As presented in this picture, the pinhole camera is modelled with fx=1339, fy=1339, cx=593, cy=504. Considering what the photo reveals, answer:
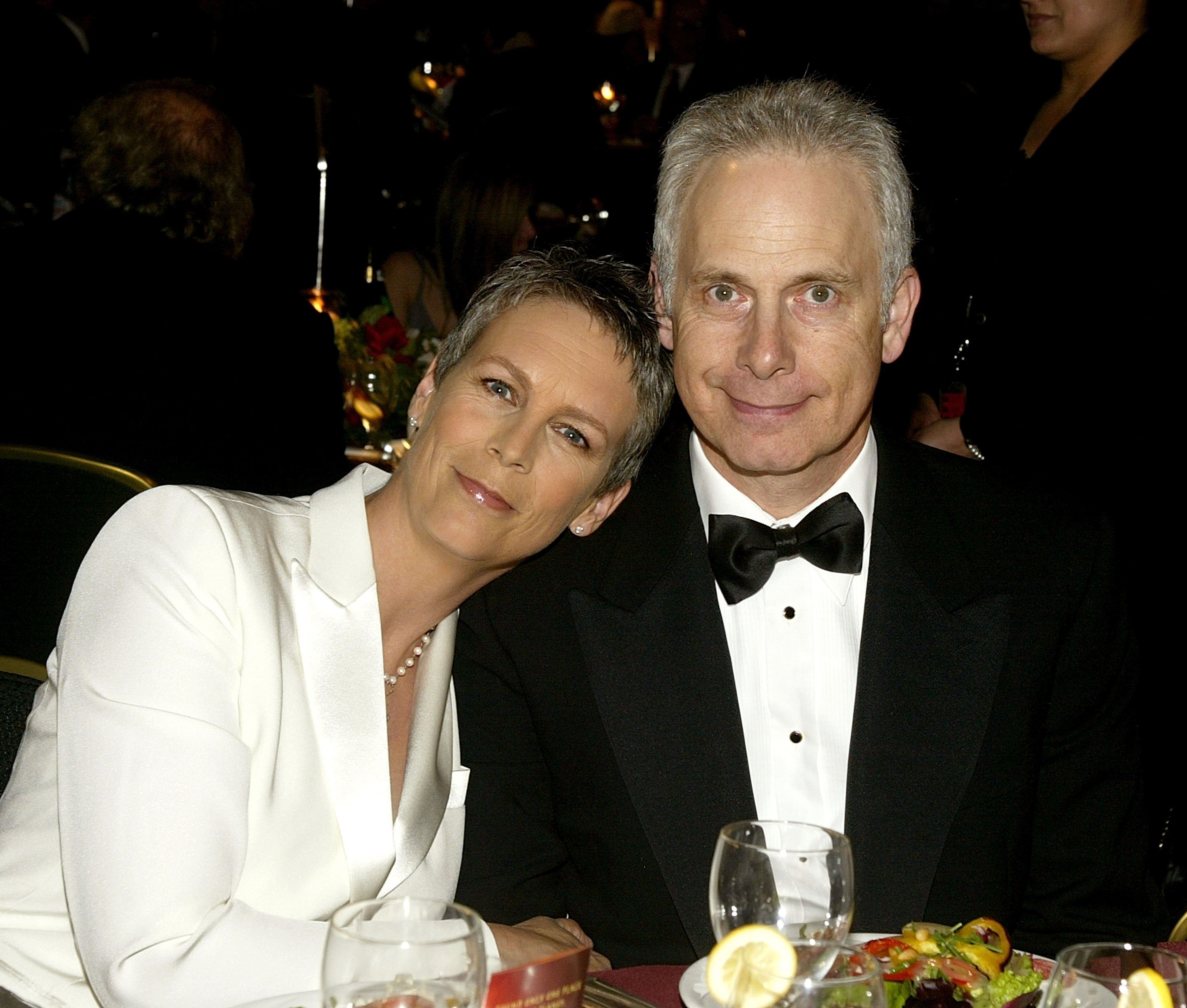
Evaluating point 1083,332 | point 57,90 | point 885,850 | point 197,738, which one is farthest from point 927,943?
point 57,90

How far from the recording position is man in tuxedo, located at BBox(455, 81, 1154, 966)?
205cm

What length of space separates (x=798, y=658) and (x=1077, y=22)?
199 cm

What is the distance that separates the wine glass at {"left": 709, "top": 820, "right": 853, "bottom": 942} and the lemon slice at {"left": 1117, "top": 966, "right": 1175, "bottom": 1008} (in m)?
0.28

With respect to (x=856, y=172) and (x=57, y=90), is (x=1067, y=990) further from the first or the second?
(x=57, y=90)

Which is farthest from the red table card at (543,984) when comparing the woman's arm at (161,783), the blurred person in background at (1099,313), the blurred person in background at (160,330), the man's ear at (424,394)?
Answer: the blurred person in background at (160,330)

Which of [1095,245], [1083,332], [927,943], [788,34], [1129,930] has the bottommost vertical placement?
[1129,930]

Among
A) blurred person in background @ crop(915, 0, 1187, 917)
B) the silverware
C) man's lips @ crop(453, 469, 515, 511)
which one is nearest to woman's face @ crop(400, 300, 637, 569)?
man's lips @ crop(453, 469, 515, 511)

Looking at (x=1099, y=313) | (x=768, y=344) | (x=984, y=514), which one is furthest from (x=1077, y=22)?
(x=768, y=344)

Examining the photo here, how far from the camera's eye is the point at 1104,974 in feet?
3.81

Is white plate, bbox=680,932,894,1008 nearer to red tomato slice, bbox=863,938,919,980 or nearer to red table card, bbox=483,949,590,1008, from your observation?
red tomato slice, bbox=863,938,919,980

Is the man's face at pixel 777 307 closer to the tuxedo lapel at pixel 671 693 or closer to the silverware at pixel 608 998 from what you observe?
the tuxedo lapel at pixel 671 693

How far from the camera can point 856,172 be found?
2090 millimetres

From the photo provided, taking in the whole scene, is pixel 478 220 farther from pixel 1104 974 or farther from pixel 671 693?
pixel 1104 974

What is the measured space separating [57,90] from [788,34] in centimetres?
478
